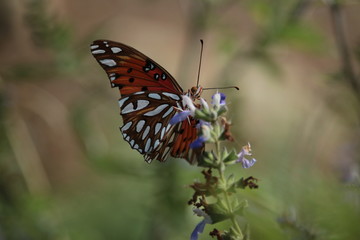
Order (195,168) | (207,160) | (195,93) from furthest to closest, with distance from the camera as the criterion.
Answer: (195,168), (195,93), (207,160)

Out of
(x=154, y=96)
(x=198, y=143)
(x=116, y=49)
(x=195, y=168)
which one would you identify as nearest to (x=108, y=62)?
(x=116, y=49)

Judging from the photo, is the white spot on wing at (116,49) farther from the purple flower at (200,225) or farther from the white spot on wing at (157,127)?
the purple flower at (200,225)

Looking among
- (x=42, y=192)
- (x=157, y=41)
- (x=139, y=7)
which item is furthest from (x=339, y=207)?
(x=139, y=7)

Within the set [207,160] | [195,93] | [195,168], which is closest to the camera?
[207,160]

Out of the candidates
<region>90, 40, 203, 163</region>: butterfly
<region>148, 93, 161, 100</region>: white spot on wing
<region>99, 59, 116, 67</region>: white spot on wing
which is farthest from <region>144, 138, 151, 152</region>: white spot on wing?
<region>99, 59, 116, 67</region>: white spot on wing

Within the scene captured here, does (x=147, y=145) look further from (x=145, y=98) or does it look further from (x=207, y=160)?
(x=207, y=160)

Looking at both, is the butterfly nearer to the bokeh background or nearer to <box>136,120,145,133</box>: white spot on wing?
<box>136,120,145,133</box>: white spot on wing

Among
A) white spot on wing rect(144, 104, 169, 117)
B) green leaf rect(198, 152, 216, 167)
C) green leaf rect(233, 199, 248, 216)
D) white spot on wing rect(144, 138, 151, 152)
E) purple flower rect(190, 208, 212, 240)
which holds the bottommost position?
purple flower rect(190, 208, 212, 240)

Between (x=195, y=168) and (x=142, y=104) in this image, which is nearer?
(x=142, y=104)

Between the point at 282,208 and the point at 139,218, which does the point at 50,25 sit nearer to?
the point at 282,208
